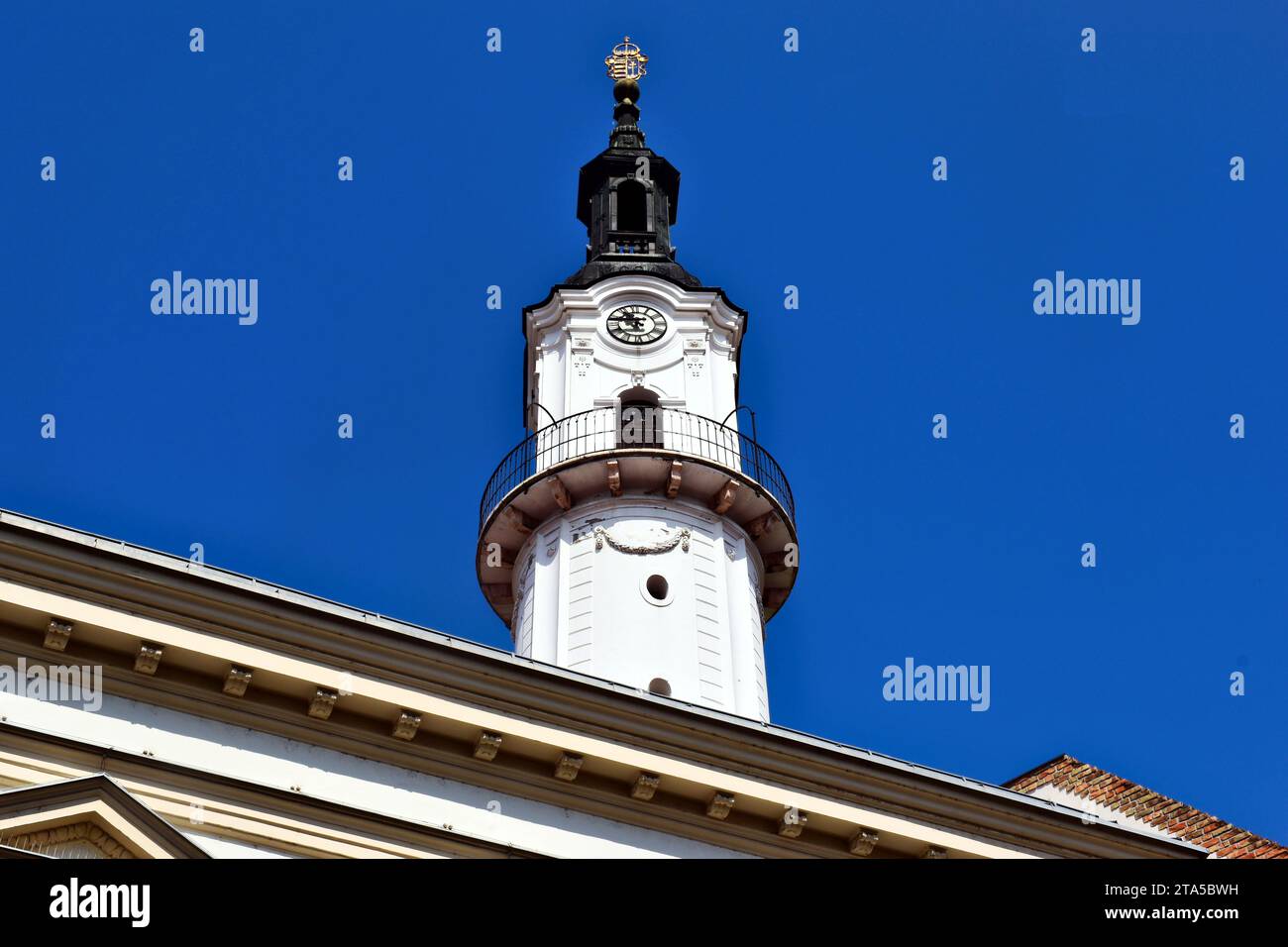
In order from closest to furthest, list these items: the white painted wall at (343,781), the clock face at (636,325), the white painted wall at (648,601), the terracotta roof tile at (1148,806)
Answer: the white painted wall at (343,781) < the terracotta roof tile at (1148,806) < the white painted wall at (648,601) < the clock face at (636,325)

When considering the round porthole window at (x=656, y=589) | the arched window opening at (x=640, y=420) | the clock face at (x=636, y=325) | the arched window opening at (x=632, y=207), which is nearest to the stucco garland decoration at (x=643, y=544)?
the round porthole window at (x=656, y=589)

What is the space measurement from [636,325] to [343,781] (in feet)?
88.2

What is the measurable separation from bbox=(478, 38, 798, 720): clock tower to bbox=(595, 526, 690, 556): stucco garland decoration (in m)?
0.03

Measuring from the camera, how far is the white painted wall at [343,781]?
1875 centimetres

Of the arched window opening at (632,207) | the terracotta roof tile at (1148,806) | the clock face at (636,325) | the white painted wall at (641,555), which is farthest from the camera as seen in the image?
the arched window opening at (632,207)

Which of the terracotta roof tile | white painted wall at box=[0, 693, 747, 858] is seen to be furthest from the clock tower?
white painted wall at box=[0, 693, 747, 858]

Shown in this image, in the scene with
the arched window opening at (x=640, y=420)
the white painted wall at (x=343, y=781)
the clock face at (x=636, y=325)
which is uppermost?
the clock face at (x=636, y=325)

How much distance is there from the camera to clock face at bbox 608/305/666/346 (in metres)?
45.2

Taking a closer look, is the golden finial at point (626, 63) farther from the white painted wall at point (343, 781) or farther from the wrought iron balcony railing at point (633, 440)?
→ the white painted wall at point (343, 781)

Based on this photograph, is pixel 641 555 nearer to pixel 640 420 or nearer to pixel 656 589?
pixel 656 589

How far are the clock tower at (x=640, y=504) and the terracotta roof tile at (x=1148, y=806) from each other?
24.1 feet
